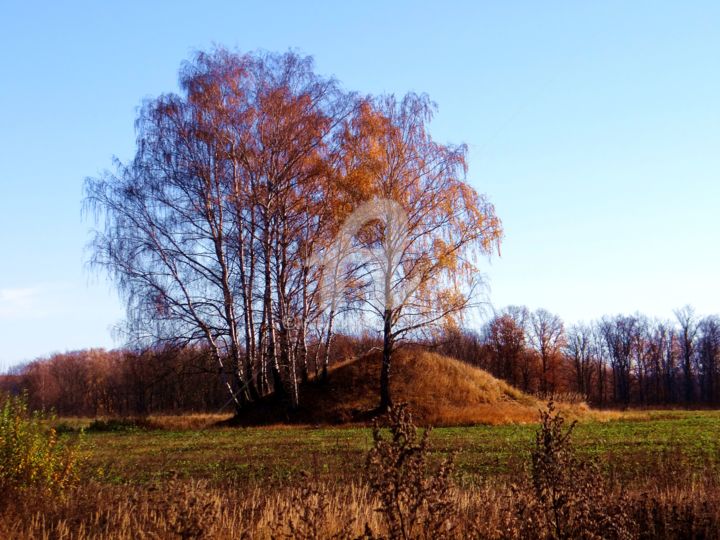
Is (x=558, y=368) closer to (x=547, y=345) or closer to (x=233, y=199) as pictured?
(x=547, y=345)

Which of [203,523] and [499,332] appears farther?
[499,332]

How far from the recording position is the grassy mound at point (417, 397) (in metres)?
26.9

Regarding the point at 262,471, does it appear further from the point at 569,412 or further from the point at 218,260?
the point at 569,412

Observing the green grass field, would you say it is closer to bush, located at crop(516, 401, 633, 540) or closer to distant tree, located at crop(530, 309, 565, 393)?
bush, located at crop(516, 401, 633, 540)

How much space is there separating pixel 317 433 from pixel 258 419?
562cm

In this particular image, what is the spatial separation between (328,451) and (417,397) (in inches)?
449

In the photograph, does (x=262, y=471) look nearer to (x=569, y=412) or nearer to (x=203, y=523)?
(x=203, y=523)

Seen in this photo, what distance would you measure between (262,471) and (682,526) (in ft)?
26.9

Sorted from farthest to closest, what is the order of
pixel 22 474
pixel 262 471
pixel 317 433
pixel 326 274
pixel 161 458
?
pixel 326 274, pixel 317 433, pixel 161 458, pixel 262 471, pixel 22 474

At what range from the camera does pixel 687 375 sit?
81688 millimetres

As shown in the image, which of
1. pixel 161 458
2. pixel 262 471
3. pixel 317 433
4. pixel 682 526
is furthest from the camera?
pixel 317 433

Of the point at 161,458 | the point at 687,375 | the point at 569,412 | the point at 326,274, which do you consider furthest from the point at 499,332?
the point at 161,458

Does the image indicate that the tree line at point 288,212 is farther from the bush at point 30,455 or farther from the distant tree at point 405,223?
the bush at point 30,455

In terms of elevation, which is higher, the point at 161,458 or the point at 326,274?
the point at 326,274
